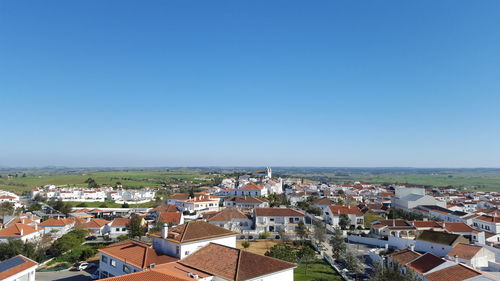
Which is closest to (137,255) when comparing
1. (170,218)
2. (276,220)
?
(170,218)

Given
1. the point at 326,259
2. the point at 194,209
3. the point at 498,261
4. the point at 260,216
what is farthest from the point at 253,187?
the point at 498,261

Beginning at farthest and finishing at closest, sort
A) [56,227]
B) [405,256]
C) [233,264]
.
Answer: [56,227]
[405,256]
[233,264]

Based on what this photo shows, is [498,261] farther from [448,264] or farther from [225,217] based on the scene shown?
[225,217]

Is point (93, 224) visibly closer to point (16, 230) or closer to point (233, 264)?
point (16, 230)

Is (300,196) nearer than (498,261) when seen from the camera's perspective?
No

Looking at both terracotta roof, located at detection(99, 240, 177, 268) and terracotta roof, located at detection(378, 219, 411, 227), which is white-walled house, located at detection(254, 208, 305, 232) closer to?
terracotta roof, located at detection(378, 219, 411, 227)

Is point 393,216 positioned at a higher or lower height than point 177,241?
lower

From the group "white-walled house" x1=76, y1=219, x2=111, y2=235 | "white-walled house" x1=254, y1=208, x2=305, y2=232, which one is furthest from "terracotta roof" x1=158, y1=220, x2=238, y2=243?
"white-walled house" x1=76, y1=219, x2=111, y2=235

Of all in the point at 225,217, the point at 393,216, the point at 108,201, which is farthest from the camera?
the point at 108,201
